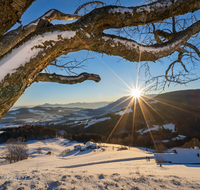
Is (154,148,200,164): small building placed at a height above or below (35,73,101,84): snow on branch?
below

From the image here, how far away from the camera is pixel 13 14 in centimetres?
155

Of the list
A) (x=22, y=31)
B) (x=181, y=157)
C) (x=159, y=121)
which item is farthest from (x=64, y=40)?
(x=159, y=121)

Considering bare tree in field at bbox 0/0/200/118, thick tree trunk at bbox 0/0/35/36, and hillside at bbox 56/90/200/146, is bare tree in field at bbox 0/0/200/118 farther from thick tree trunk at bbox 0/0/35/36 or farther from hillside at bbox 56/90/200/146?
hillside at bbox 56/90/200/146

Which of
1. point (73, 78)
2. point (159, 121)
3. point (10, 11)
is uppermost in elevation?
point (10, 11)

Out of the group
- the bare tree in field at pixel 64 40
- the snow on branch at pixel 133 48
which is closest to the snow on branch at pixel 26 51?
the bare tree in field at pixel 64 40

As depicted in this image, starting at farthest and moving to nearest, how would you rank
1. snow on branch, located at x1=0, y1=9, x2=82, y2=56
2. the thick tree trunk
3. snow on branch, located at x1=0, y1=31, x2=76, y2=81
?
snow on branch, located at x1=0, y1=9, x2=82, y2=56 → the thick tree trunk → snow on branch, located at x1=0, y1=31, x2=76, y2=81

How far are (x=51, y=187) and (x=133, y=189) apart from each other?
11.8 feet

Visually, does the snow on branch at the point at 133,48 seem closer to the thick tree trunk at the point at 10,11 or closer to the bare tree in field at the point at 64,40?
the bare tree in field at the point at 64,40

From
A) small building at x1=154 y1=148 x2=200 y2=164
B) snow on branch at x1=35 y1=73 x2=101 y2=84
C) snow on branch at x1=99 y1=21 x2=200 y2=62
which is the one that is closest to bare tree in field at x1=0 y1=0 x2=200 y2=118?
snow on branch at x1=99 y1=21 x2=200 y2=62

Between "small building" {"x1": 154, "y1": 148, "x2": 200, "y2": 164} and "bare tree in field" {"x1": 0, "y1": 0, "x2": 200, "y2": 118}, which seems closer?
"bare tree in field" {"x1": 0, "y1": 0, "x2": 200, "y2": 118}

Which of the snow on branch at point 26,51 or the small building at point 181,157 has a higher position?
the snow on branch at point 26,51

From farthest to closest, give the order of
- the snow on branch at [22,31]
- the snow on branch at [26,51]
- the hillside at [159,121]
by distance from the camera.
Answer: the hillside at [159,121], the snow on branch at [22,31], the snow on branch at [26,51]

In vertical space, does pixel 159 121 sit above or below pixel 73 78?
below

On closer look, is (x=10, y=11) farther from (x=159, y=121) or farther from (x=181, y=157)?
(x=159, y=121)
